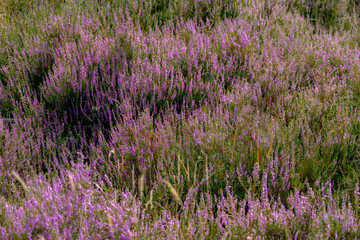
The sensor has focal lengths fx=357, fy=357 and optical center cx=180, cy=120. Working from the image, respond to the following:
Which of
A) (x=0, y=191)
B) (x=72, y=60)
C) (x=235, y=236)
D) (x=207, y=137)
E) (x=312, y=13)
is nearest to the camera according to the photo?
(x=235, y=236)

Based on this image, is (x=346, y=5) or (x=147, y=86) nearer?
(x=147, y=86)

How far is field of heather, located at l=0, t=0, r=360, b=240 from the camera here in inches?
68.3

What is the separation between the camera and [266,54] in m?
3.50

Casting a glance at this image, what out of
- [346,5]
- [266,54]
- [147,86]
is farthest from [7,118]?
[346,5]

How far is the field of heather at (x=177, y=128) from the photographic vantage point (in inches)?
68.3

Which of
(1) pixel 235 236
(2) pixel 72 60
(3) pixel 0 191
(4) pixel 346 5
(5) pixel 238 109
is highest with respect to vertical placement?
(4) pixel 346 5

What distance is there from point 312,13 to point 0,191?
15.8 feet

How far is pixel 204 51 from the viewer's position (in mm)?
3469

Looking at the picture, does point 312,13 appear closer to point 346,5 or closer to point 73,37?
point 346,5

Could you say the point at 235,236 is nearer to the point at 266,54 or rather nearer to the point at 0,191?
the point at 0,191

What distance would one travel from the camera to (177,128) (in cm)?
278

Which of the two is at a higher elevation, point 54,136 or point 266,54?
point 266,54

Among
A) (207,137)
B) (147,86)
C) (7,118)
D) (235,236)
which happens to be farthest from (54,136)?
(235,236)

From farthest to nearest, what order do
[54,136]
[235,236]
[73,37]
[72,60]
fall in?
[73,37] < [72,60] < [54,136] < [235,236]
